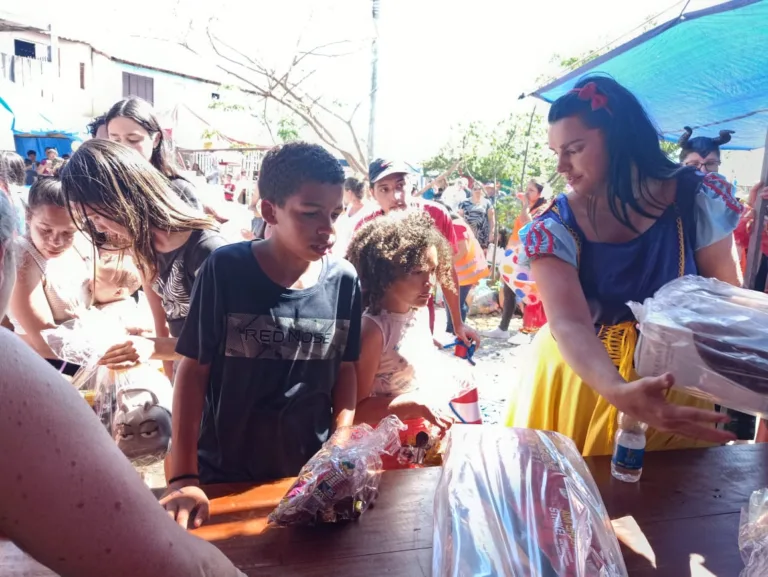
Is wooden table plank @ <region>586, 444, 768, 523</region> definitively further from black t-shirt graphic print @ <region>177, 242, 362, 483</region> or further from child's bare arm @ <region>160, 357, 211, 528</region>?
child's bare arm @ <region>160, 357, 211, 528</region>

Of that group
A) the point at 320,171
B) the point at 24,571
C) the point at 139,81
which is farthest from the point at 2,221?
the point at 139,81

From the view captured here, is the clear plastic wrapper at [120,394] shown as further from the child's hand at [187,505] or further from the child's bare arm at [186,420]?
the child's hand at [187,505]

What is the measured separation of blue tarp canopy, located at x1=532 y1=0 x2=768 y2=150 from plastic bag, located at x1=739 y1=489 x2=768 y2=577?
7.03 feet

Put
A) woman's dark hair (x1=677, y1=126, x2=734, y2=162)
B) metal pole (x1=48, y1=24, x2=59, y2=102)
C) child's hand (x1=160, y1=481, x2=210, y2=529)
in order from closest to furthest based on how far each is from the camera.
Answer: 1. child's hand (x1=160, y1=481, x2=210, y2=529)
2. woman's dark hair (x1=677, y1=126, x2=734, y2=162)
3. metal pole (x1=48, y1=24, x2=59, y2=102)

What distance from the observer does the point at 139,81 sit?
66.6 feet

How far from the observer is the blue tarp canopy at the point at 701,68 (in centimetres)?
258

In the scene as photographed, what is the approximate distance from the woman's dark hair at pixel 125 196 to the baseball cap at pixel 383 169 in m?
2.40

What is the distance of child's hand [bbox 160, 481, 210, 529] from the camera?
1083 millimetres

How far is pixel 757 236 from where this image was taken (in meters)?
2.68

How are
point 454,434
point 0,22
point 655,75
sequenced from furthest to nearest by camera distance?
1. point 0,22
2. point 655,75
3. point 454,434

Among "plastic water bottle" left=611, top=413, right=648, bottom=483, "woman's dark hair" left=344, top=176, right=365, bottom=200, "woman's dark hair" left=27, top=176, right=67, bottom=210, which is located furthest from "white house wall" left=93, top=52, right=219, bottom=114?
"plastic water bottle" left=611, top=413, right=648, bottom=483

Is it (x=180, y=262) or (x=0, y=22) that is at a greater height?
(x=0, y=22)

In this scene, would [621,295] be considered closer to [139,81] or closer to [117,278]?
[117,278]

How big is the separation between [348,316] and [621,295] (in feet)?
2.68
